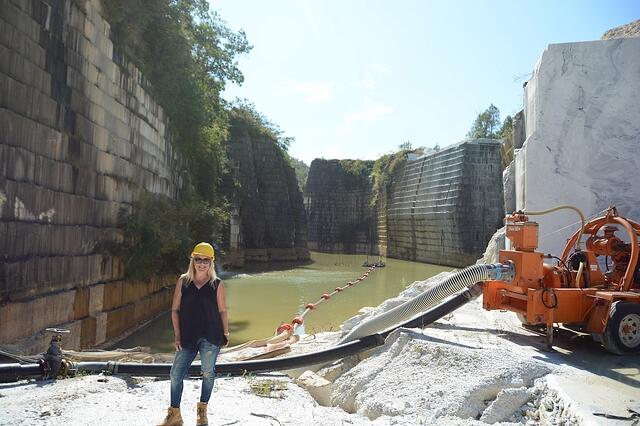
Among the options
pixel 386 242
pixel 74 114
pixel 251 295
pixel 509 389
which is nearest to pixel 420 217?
pixel 386 242

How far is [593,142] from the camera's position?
841 cm

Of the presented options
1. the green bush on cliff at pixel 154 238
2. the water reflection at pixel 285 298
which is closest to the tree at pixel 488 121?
the water reflection at pixel 285 298

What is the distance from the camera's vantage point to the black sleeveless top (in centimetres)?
393

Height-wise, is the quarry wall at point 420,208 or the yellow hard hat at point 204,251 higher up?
the quarry wall at point 420,208

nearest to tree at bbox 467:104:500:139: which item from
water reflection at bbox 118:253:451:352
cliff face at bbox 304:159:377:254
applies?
cliff face at bbox 304:159:377:254

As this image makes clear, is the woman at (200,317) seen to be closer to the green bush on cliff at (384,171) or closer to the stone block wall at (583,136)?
the stone block wall at (583,136)

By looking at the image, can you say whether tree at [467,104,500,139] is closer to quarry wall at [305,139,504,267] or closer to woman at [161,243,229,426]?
quarry wall at [305,139,504,267]

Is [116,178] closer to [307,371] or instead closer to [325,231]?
[307,371]

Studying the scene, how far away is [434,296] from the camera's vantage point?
6.29 m

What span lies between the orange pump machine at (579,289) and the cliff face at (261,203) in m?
23.6

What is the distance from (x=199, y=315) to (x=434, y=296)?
3.24 meters

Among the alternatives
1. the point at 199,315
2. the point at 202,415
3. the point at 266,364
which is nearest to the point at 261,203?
the point at 266,364

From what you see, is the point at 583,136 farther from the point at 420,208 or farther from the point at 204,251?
the point at 420,208

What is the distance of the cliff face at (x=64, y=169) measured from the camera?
6496mm
